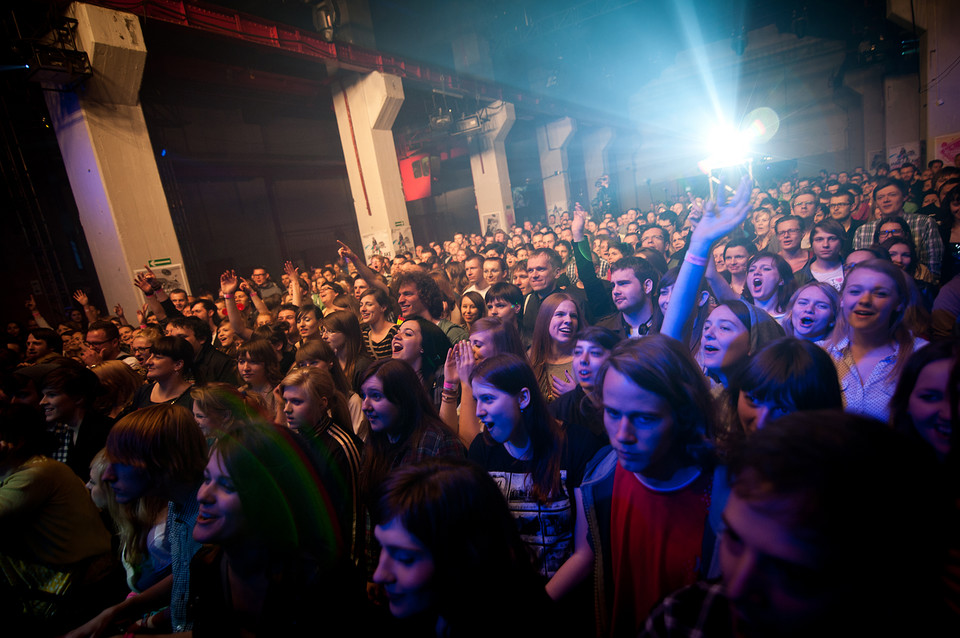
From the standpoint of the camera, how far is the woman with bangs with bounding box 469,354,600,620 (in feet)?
5.50

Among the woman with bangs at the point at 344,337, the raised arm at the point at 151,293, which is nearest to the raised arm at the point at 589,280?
the woman with bangs at the point at 344,337

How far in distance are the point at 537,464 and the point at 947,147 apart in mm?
14119

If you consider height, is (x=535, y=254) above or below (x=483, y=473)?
above

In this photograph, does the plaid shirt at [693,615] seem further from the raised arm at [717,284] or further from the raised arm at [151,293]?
the raised arm at [151,293]

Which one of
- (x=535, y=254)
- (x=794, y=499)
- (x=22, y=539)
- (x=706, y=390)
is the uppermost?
(x=535, y=254)

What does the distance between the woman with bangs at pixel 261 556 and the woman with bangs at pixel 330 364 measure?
1.37m

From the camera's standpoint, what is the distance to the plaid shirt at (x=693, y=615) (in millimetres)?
913

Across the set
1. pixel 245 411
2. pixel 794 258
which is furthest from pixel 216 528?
pixel 794 258

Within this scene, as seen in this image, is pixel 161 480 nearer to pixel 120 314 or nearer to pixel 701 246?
pixel 701 246

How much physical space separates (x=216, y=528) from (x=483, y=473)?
40.2 inches

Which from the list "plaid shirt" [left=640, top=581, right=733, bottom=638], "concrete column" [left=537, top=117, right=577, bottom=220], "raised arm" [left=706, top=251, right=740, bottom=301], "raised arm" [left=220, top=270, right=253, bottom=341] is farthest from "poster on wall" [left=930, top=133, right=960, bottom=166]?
"raised arm" [left=220, top=270, right=253, bottom=341]

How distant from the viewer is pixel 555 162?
Answer: 64.6 feet

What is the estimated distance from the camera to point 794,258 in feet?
14.0

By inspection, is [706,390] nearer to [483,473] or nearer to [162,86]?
[483,473]
